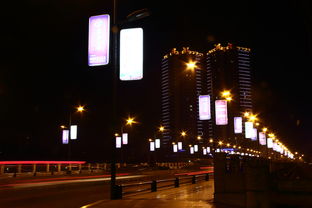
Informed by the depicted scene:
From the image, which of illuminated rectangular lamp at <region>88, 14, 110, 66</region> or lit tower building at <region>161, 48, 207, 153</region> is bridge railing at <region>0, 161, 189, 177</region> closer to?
illuminated rectangular lamp at <region>88, 14, 110, 66</region>

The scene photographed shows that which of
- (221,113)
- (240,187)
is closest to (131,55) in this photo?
(240,187)

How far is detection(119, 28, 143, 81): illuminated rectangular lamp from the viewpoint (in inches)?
605

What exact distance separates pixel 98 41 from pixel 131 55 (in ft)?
4.90

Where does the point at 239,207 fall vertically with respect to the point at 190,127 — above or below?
below

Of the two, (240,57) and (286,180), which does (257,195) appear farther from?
(240,57)

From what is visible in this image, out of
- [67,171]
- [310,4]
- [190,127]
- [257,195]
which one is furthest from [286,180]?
[190,127]

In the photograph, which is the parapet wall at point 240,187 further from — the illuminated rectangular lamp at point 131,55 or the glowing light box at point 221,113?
the glowing light box at point 221,113

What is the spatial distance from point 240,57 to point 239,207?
383ft

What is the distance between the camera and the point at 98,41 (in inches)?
623

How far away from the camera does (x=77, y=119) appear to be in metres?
127

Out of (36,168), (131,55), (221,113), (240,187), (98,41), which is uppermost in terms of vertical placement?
(98,41)

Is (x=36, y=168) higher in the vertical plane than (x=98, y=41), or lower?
lower

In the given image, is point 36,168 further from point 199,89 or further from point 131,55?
point 199,89

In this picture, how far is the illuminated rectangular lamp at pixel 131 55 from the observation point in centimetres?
1538
